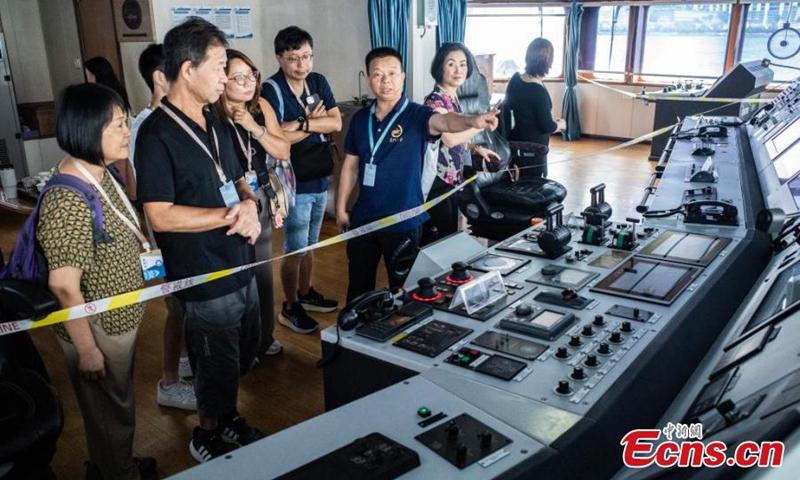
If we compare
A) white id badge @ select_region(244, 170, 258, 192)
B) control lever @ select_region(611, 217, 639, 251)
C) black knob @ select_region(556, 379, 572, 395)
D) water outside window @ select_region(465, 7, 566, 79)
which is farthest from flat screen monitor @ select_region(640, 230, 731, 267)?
water outside window @ select_region(465, 7, 566, 79)

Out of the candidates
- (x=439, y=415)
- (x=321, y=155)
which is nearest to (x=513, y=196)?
(x=321, y=155)

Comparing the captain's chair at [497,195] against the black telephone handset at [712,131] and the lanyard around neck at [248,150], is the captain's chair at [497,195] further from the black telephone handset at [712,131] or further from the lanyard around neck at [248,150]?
the lanyard around neck at [248,150]

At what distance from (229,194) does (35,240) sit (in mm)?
561

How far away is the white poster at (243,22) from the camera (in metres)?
5.36

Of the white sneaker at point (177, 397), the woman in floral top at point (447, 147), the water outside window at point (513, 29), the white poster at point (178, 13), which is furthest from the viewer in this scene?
the water outside window at point (513, 29)

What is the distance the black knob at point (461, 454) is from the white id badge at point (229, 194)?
1.21m

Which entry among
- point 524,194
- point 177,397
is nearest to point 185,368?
point 177,397

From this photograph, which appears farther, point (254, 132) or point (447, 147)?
point (447, 147)

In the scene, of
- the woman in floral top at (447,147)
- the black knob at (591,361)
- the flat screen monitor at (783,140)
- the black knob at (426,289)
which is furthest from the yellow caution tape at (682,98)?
the black knob at (591,361)

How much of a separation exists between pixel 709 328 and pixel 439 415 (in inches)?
40.7

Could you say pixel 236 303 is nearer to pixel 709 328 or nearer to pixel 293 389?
pixel 293 389

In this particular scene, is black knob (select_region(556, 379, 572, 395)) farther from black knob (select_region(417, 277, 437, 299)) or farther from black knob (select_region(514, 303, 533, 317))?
black knob (select_region(417, 277, 437, 299))

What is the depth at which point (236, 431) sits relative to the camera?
2.35 metres

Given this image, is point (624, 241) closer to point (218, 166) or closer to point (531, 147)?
point (218, 166)
